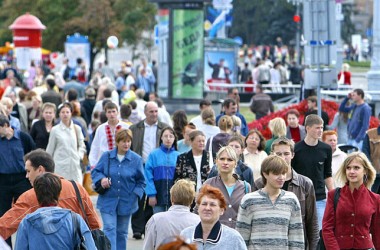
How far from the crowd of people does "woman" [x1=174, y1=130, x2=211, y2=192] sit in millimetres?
11

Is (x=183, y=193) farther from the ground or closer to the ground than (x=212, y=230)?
farther from the ground

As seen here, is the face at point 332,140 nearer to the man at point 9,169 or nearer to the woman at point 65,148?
the man at point 9,169

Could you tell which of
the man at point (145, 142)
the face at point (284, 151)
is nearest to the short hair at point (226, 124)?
the man at point (145, 142)

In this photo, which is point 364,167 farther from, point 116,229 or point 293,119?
point 293,119

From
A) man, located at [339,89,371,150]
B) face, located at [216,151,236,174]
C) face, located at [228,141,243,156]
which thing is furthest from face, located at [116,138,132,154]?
man, located at [339,89,371,150]

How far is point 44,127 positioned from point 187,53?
19050mm

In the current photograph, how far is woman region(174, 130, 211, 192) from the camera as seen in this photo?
42.8ft

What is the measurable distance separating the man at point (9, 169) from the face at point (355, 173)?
204 inches

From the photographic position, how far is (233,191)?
35.2 feet

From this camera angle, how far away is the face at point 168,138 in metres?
13.8

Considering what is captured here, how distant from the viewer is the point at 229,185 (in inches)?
424

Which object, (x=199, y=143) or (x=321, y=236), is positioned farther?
(x=199, y=143)

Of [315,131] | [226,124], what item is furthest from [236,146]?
[226,124]

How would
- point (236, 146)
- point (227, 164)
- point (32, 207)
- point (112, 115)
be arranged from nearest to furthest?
point (32, 207)
point (227, 164)
point (236, 146)
point (112, 115)
